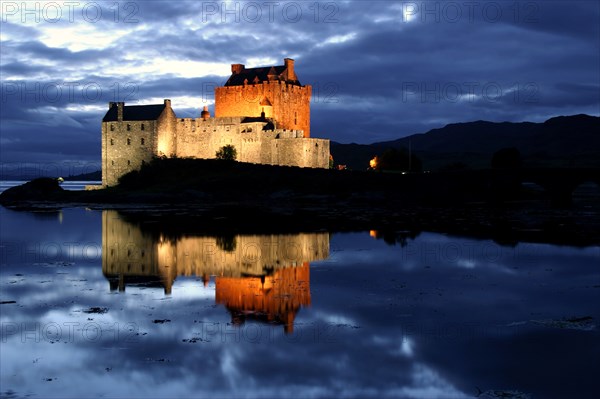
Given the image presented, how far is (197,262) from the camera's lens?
23.2 metres

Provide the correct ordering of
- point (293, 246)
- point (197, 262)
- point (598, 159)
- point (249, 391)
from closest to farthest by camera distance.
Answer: point (249, 391), point (197, 262), point (293, 246), point (598, 159)

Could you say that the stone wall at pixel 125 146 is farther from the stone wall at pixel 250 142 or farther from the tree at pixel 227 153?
the tree at pixel 227 153

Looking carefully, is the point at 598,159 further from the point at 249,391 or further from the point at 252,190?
the point at 249,391

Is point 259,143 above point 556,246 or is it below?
above

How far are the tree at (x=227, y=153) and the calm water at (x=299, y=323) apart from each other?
4657 cm

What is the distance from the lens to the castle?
71938 millimetres

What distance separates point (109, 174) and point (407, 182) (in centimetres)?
3289

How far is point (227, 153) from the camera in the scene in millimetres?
73000

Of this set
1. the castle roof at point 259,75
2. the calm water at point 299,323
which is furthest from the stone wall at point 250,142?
the calm water at point 299,323

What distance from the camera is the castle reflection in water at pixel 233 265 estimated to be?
16438mm

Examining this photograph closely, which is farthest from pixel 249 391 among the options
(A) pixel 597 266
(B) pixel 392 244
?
(B) pixel 392 244

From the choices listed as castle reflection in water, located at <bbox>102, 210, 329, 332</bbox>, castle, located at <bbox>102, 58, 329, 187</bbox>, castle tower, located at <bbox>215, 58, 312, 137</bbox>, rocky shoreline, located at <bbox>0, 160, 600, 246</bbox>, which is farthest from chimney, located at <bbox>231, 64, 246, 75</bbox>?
castle reflection in water, located at <bbox>102, 210, 329, 332</bbox>

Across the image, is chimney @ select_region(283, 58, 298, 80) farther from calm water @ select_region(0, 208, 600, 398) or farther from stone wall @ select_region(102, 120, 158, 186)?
calm water @ select_region(0, 208, 600, 398)

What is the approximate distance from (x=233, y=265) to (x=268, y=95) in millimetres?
57523
